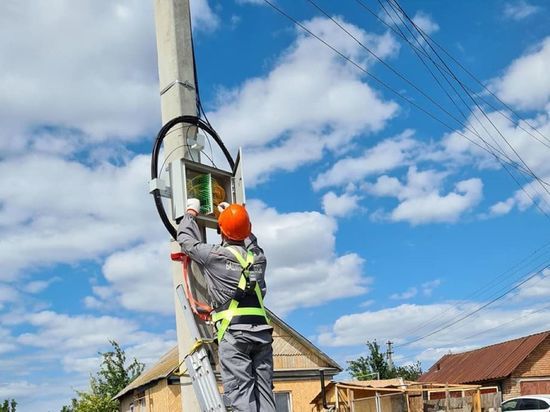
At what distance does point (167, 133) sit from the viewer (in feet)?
16.6

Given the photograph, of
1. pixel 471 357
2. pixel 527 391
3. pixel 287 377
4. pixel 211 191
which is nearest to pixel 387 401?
pixel 287 377

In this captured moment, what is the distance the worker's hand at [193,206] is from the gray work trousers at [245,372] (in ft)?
2.77

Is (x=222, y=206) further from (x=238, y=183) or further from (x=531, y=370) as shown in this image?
(x=531, y=370)

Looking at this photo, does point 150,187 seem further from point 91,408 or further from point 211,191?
point 91,408

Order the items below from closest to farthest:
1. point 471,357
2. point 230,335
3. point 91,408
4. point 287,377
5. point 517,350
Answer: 1. point 230,335
2. point 287,377
3. point 91,408
4. point 517,350
5. point 471,357

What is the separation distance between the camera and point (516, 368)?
3453 centimetres

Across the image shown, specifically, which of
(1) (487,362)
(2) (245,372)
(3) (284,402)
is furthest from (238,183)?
(1) (487,362)

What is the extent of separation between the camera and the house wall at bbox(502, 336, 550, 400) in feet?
114

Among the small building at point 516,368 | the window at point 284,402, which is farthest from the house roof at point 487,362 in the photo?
the window at point 284,402

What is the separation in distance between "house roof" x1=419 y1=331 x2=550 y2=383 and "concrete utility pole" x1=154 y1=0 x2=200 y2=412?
32476 mm

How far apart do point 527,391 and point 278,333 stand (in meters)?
17.0

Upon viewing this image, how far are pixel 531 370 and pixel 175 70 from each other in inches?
1333

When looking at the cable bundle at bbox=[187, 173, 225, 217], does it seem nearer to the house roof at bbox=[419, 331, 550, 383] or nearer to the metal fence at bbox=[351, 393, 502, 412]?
the metal fence at bbox=[351, 393, 502, 412]

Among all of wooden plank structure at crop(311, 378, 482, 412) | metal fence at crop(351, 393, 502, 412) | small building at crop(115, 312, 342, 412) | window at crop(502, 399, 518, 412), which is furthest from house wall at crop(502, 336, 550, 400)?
metal fence at crop(351, 393, 502, 412)
